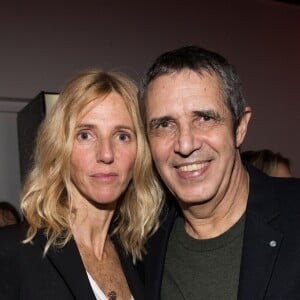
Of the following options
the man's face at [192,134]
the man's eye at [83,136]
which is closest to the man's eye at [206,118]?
Answer: the man's face at [192,134]

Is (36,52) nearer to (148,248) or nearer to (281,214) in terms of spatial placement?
(148,248)

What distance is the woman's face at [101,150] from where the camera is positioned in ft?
6.40

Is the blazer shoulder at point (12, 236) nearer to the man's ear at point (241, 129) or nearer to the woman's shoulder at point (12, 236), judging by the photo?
the woman's shoulder at point (12, 236)

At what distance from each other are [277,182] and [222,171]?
236mm

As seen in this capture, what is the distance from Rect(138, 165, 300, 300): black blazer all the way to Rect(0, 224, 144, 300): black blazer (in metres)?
0.32

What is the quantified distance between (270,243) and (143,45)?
12.3 feet

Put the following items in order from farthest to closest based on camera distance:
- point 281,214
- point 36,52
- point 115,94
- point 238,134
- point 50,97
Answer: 1. point 36,52
2. point 50,97
3. point 115,94
4. point 238,134
5. point 281,214

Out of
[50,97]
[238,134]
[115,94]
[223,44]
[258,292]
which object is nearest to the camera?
[258,292]

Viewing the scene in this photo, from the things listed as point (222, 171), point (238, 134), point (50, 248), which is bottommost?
point (50, 248)

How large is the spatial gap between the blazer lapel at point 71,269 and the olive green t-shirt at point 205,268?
0.31 m

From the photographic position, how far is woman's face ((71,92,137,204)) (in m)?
1.95

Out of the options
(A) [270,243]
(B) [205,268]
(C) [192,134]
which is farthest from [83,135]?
(A) [270,243]

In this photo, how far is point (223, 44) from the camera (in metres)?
5.68

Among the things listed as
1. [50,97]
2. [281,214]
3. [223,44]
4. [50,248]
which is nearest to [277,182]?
[281,214]
